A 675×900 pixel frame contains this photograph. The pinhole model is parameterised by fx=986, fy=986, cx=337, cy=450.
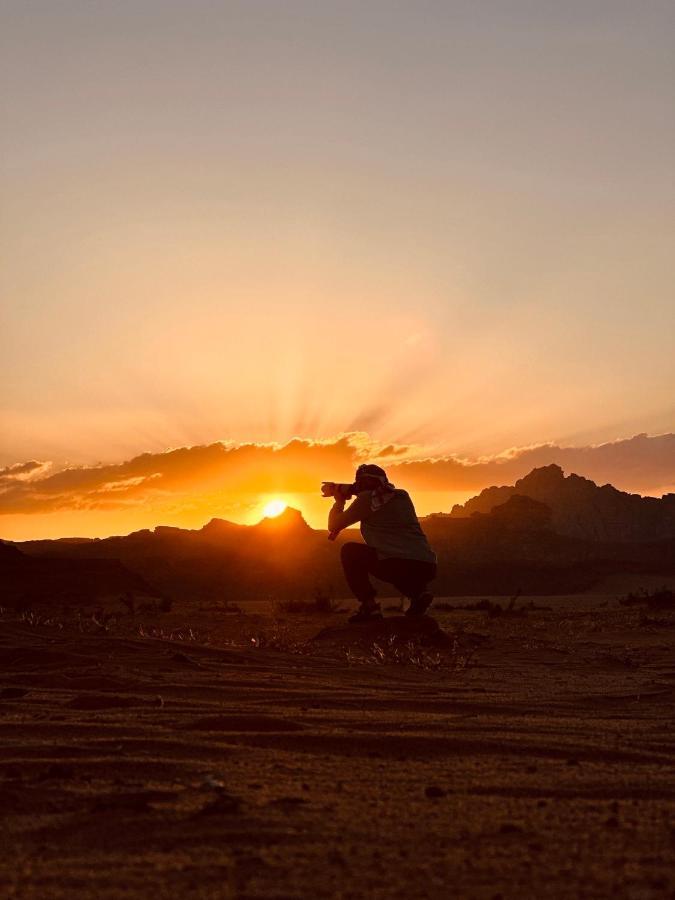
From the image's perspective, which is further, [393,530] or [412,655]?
[393,530]

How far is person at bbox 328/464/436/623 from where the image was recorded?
1091 cm

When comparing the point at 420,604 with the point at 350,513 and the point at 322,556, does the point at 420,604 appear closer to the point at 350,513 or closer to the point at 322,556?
the point at 350,513

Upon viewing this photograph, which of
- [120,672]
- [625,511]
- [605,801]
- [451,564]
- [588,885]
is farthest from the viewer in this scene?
[625,511]

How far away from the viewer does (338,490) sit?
11219 millimetres

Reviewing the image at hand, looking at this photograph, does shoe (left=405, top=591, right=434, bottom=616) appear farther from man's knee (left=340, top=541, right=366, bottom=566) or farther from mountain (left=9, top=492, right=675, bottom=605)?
mountain (left=9, top=492, right=675, bottom=605)

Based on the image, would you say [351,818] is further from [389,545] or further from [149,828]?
[389,545]

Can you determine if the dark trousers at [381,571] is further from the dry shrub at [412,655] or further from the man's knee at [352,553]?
the dry shrub at [412,655]

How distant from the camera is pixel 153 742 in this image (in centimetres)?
412

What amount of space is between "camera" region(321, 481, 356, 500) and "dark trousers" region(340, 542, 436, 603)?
1.91ft

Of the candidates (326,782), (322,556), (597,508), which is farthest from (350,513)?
(597,508)

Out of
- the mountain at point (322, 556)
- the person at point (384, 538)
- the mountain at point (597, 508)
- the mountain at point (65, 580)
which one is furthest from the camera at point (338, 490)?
the mountain at point (597, 508)

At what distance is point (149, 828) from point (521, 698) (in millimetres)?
3650

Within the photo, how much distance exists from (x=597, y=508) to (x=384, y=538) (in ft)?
242

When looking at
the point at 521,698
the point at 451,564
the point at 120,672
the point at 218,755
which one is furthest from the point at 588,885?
the point at 451,564
